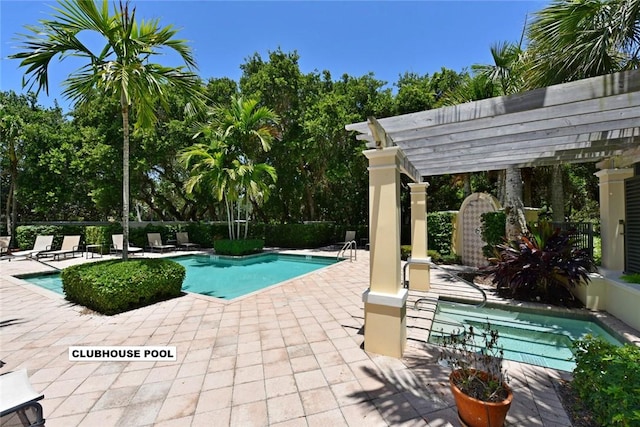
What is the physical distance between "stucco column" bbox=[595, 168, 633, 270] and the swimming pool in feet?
28.1

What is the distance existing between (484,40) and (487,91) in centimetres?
153

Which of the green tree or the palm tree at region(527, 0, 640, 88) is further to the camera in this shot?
the green tree

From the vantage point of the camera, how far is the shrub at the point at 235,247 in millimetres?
13695

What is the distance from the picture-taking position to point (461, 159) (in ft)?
18.9

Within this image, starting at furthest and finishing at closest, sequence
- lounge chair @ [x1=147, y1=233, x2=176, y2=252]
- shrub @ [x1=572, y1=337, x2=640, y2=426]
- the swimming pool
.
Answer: lounge chair @ [x1=147, y1=233, x2=176, y2=252], the swimming pool, shrub @ [x1=572, y1=337, x2=640, y2=426]

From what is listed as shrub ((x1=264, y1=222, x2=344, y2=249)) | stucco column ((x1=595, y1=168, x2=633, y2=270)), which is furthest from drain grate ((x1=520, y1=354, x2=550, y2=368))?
shrub ((x1=264, y1=222, x2=344, y2=249))

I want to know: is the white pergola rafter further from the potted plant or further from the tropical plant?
the potted plant

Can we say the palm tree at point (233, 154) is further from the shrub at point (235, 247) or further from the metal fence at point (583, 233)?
the metal fence at point (583, 233)

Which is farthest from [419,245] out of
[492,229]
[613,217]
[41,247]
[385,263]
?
[41,247]

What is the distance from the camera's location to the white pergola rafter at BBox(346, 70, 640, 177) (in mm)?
2746

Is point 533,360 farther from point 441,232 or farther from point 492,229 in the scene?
point 441,232

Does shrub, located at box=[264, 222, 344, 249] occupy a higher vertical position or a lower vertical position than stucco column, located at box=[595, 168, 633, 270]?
lower

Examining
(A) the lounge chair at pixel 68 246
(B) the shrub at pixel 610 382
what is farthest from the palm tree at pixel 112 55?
(A) the lounge chair at pixel 68 246

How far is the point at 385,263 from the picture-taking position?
11.9 feet
